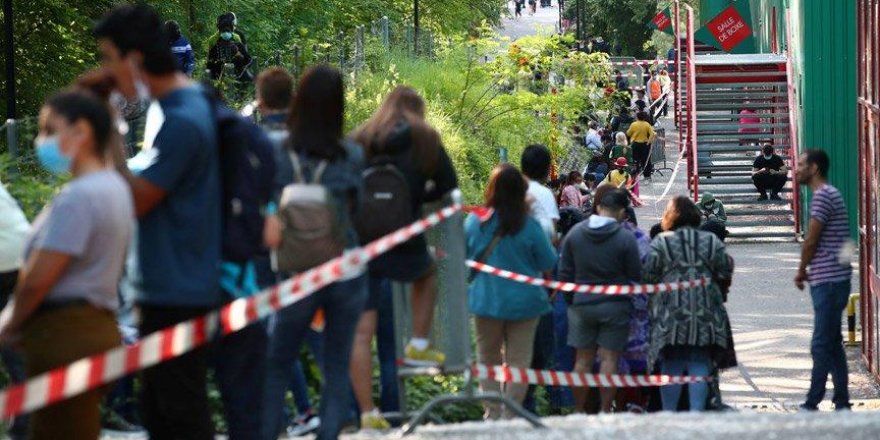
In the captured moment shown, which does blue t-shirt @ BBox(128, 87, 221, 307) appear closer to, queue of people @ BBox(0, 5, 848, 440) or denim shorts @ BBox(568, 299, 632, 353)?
queue of people @ BBox(0, 5, 848, 440)

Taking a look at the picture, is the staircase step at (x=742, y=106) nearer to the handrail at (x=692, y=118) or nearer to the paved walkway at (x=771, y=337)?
the handrail at (x=692, y=118)

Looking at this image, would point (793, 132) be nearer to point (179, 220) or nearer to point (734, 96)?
point (734, 96)

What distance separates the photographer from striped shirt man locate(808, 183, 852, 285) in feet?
41.6

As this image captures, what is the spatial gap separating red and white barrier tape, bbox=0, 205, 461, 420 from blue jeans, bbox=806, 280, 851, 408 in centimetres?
564

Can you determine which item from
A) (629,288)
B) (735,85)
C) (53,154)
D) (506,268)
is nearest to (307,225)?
(53,154)

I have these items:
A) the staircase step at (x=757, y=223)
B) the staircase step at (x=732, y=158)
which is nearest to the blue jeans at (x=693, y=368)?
the staircase step at (x=757, y=223)

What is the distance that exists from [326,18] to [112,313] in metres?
25.8

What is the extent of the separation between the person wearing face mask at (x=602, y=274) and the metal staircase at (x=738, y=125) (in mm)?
20008

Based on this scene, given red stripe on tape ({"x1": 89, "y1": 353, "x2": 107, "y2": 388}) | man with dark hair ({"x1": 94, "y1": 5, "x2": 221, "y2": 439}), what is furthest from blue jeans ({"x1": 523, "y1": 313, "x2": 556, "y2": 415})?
red stripe on tape ({"x1": 89, "y1": 353, "x2": 107, "y2": 388})

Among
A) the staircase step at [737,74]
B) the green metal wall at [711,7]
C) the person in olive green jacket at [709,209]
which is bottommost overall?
the person in olive green jacket at [709,209]

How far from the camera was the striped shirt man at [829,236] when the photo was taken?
41.6ft

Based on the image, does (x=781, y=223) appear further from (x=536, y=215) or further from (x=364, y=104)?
(x=536, y=215)

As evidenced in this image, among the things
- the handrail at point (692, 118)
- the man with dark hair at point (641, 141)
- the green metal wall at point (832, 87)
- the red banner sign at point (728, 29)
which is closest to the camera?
the green metal wall at point (832, 87)

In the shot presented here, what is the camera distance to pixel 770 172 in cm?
3262
